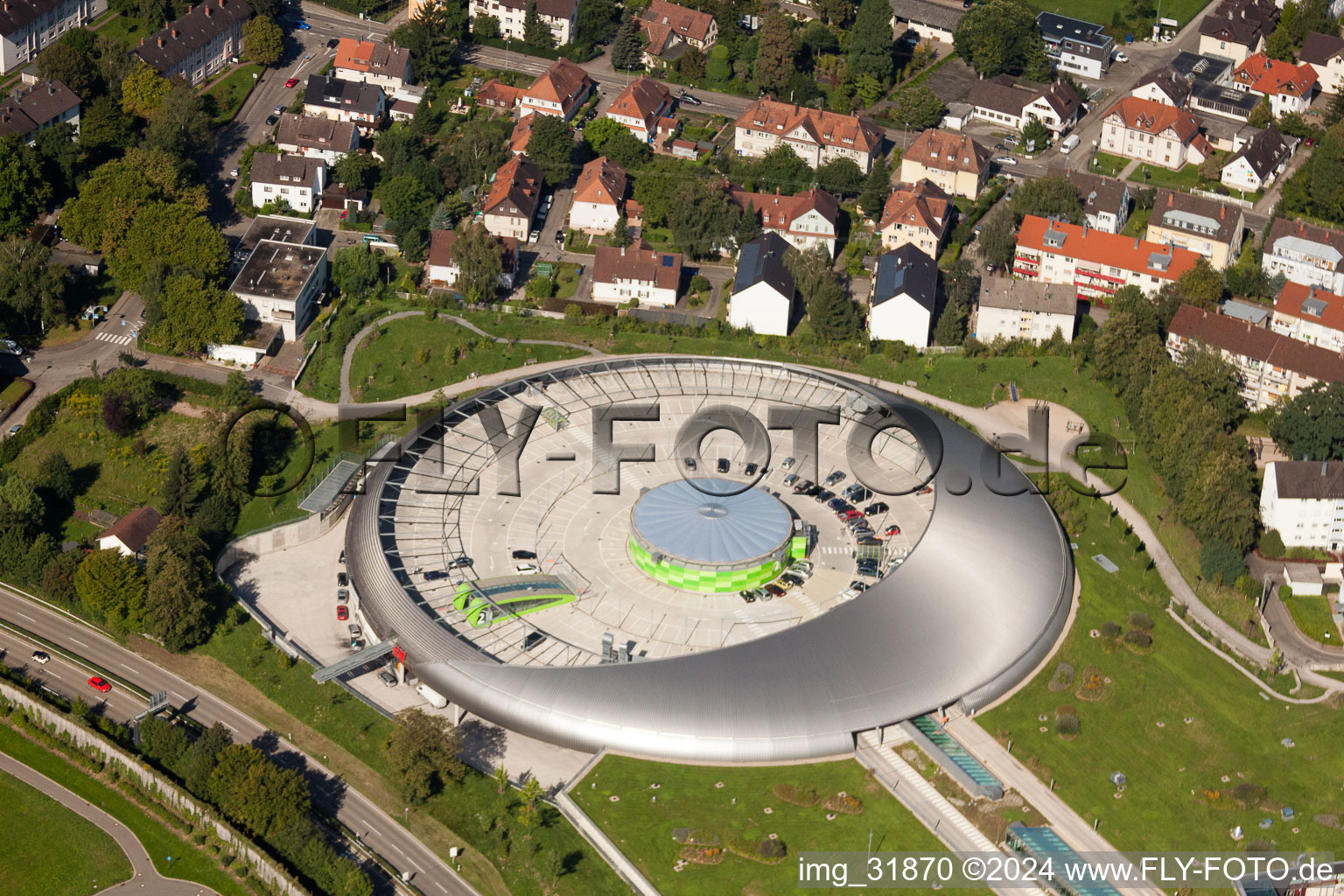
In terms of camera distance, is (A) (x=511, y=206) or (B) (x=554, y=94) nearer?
(A) (x=511, y=206)

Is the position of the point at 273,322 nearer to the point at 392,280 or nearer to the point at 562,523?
the point at 392,280

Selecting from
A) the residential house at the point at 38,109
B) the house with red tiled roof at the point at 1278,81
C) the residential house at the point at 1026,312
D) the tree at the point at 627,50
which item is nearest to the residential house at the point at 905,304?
the residential house at the point at 1026,312

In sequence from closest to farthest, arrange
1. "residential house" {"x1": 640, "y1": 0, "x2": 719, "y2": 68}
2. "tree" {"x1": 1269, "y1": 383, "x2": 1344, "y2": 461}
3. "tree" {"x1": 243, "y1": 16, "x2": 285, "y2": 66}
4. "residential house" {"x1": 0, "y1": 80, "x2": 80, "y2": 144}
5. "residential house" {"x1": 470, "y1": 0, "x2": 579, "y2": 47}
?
"tree" {"x1": 1269, "y1": 383, "x2": 1344, "y2": 461} → "residential house" {"x1": 0, "y1": 80, "x2": 80, "y2": 144} → "tree" {"x1": 243, "y1": 16, "x2": 285, "y2": 66} → "residential house" {"x1": 640, "y1": 0, "x2": 719, "y2": 68} → "residential house" {"x1": 470, "y1": 0, "x2": 579, "y2": 47}

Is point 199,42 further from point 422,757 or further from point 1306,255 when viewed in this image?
point 1306,255

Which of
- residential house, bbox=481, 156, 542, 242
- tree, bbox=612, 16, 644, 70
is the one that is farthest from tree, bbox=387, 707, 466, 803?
tree, bbox=612, 16, 644, 70

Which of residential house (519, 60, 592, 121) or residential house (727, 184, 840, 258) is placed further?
residential house (519, 60, 592, 121)

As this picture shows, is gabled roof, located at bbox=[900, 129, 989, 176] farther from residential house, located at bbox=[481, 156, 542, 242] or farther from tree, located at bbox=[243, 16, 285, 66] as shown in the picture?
tree, located at bbox=[243, 16, 285, 66]

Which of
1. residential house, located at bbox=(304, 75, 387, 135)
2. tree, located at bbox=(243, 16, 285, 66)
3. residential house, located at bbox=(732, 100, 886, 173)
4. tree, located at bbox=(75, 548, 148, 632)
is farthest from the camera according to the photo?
tree, located at bbox=(243, 16, 285, 66)

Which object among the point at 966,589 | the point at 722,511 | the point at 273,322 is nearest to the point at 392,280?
the point at 273,322

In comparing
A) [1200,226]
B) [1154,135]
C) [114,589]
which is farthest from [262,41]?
[1200,226]
